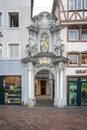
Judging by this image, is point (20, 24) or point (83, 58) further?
point (20, 24)

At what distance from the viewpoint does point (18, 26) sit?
24.8 meters

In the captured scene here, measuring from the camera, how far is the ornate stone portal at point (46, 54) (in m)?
23.8

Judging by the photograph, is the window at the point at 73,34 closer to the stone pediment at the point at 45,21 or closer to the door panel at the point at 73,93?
the stone pediment at the point at 45,21

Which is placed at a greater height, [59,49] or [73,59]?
[59,49]

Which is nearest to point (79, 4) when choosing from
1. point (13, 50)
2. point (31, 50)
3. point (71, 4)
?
point (71, 4)

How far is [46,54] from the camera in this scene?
23969 millimetres

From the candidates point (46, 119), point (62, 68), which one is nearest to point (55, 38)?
point (62, 68)

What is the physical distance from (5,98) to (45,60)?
4.91 m

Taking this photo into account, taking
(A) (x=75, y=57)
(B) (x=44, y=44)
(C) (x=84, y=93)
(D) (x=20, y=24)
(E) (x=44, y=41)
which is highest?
(D) (x=20, y=24)

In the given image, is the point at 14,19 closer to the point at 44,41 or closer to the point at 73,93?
the point at 44,41

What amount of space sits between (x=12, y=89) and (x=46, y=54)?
437 centimetres

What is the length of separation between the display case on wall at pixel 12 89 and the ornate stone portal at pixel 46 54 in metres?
0.90

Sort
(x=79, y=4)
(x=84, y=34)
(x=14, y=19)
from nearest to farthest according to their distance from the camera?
(x=79, y=4) → (x=84, y=34) → (x=14, y=19)

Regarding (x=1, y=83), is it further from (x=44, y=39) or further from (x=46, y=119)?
(x=46, y=119)
